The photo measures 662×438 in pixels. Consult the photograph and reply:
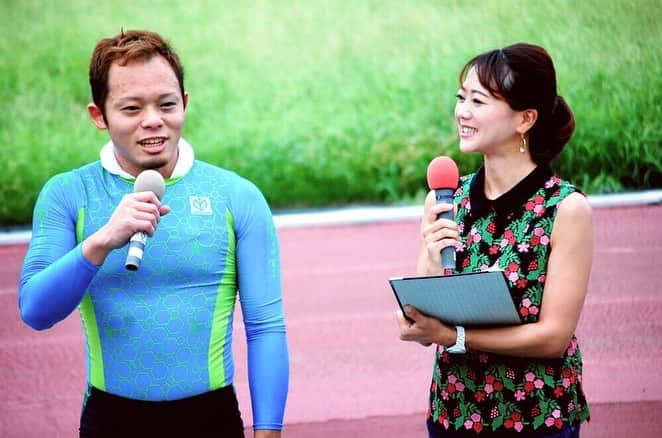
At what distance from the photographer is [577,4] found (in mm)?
16484

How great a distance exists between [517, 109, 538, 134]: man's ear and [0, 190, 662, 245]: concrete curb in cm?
992

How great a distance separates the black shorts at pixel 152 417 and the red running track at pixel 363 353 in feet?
11.2

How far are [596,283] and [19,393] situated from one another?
493 cm

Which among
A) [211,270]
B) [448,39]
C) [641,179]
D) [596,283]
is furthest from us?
[448,39]

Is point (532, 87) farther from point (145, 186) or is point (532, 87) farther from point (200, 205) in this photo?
point (145, 186)

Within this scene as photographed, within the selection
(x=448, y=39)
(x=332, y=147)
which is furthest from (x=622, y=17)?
(x=332, y=147)

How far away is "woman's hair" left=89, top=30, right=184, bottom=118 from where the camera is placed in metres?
2.93

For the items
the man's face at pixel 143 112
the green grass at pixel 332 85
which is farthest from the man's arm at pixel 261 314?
the green grass at pixel 332 85

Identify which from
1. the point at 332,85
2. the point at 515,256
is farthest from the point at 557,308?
the point at 332,85

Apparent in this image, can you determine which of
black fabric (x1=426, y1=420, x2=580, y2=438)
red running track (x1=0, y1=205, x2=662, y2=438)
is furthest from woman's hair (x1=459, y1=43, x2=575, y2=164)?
red running track (x1=0, y1=205, x2=662, y2=438)

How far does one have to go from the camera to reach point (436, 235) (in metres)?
3.03

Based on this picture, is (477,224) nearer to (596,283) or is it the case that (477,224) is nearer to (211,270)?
(211,270)

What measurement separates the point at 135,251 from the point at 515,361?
1225mm

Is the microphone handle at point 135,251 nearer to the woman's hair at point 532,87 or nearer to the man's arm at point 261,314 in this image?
the man's arm at point 261,314
